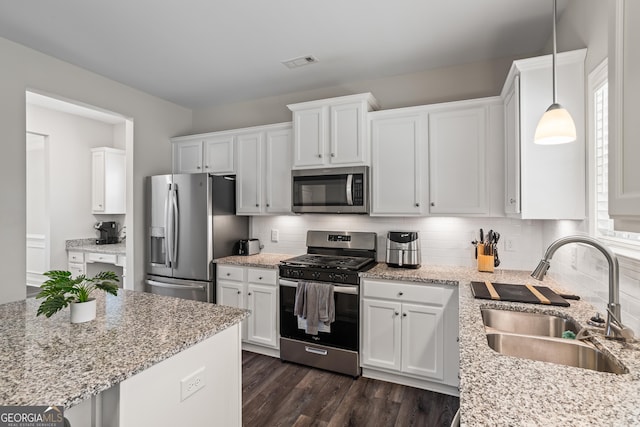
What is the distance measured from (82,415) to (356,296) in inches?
75.7

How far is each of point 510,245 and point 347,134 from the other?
171cm

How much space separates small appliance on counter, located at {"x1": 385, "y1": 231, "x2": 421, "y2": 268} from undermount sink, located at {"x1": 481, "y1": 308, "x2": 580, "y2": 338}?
1024 mm

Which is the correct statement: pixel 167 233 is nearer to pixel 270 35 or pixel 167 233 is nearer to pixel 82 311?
pixel 82 311

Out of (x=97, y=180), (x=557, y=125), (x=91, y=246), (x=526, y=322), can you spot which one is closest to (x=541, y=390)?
(x=526, y=322)

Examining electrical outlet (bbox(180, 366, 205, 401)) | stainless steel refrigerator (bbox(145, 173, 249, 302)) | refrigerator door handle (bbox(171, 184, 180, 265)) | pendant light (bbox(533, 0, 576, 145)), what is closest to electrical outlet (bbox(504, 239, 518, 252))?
pendant light (bbox(533, 0, 576, 145))

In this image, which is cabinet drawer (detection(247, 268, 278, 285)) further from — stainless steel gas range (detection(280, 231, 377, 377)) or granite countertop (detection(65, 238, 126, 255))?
granite countertop (detection(65, 238, 126, 255))

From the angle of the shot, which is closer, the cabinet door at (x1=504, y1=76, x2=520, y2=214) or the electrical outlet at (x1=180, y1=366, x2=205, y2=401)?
the electrical outlet at (x1=180, y1=366, x2=205, y2=401)

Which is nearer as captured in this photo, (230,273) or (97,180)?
(230,273)

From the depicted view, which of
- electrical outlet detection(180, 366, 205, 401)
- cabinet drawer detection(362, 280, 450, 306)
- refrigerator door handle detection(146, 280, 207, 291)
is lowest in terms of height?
refrigerator door handle detection(146, 280, 207, 291)

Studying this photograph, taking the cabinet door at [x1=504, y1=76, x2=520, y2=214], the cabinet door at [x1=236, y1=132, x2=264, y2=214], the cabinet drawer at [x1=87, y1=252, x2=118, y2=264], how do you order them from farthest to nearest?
the cabinet drawer at [x1=87, y1=252, x2=118, y2=264]
the cabinet door at [x1=236, y1=132, x2=264, y2=214]
the cabinet door at [x1=504, y1=76, x2=520, y2=214]

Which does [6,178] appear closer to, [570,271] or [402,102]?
[402,102]

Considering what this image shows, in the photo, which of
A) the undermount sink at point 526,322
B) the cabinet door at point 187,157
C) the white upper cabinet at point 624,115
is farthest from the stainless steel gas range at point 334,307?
the white upper cabinet at point 624,115

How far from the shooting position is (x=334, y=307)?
270 cm

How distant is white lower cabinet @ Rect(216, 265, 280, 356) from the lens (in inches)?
119
